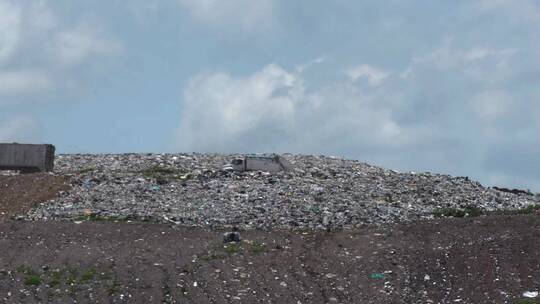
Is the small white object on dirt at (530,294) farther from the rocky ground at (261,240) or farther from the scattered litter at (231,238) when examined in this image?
the scattered litter at (231,238)

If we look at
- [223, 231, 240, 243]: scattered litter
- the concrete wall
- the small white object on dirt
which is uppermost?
the concrete wall

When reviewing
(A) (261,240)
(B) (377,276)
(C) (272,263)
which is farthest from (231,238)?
(B) (377,276)

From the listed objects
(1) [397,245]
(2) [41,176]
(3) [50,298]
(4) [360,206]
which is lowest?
(3) [50,298]

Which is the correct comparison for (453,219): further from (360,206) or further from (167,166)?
(167,166)

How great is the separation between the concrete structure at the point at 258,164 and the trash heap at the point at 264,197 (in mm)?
639

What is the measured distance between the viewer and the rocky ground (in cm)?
1852

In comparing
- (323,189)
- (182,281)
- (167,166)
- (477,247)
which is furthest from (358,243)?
(167,166)

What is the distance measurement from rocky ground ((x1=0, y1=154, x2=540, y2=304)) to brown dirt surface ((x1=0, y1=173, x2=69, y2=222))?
5 centimetres

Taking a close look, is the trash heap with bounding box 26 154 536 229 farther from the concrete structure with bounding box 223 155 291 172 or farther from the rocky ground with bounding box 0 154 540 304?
the concrete structure with bounding box 223 155 291 172

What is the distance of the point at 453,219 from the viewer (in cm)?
2308

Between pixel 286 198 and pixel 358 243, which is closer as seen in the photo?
pixel 358 243

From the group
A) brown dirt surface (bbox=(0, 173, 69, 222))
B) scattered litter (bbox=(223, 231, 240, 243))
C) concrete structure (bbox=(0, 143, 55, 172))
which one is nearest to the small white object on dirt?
scattered litter (bbox=(223, 231, 240, 243))

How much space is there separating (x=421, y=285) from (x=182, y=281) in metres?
4.19

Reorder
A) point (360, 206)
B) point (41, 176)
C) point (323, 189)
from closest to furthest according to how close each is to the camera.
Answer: point (360, 206) < point (323, 189) < point (41, 176)
